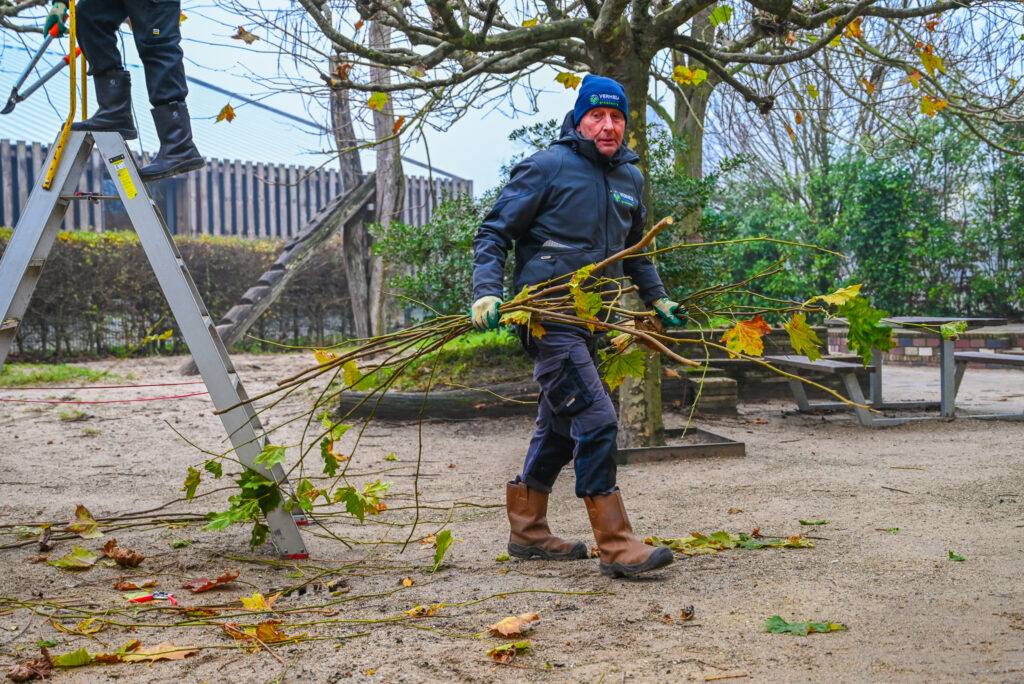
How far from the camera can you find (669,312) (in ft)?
10.8

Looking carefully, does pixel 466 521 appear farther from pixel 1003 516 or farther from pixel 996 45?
pixel 996 45

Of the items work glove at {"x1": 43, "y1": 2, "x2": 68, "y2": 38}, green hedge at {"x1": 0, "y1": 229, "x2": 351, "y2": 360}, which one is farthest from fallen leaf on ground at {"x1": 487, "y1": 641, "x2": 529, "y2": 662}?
green hedge at {"x1": 0, "y1": 229, "x2": 351, "y2": 360}

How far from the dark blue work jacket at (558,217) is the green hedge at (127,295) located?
6.68 meters

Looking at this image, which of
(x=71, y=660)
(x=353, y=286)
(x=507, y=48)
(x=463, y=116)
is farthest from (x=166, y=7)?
(x=353, y=286)

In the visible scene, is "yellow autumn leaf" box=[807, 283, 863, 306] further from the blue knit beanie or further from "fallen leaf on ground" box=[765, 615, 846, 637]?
the blue knit beanie

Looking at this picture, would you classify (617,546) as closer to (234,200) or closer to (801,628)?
(801,628)

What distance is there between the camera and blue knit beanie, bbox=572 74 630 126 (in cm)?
332

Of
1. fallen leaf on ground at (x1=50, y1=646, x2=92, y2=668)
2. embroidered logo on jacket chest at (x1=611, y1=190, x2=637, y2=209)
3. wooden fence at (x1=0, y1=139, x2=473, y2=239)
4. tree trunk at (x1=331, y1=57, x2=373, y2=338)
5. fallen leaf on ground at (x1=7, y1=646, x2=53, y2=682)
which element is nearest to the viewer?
fallen leaf on ground at (x1=7, y1=646, x2=53, y2=682)

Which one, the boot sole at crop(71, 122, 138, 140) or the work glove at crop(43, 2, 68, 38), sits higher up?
the work glove at crop(43, 2, 68, 38)

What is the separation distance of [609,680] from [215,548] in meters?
2.20

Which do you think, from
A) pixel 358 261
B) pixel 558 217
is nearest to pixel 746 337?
pixel 558 217

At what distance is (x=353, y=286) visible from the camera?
1198 cm

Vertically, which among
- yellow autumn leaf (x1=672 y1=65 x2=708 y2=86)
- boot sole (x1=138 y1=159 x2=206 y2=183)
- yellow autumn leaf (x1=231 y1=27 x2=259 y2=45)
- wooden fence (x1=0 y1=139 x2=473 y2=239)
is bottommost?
boot sole (x1=138 y1=159 x2=206 y2=183)

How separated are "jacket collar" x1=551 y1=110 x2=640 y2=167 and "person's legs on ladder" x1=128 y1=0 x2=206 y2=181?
1.52m
